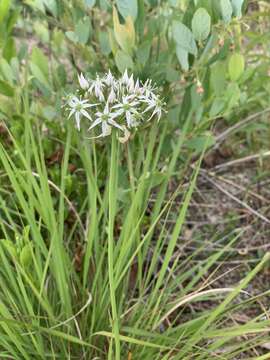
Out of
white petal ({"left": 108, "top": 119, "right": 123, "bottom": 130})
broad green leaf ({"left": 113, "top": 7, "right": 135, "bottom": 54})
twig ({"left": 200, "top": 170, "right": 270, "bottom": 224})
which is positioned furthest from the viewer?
twig ({"left": 200, "top": 170, "right": 270, "bottom": 224})

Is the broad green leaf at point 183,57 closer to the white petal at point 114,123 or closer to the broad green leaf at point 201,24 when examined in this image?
the broad green leaf at point 201,24

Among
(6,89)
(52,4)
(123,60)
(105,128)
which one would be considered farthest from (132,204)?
(52,4)

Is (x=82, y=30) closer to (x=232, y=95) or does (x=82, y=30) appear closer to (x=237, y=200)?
(x=232, y=95)

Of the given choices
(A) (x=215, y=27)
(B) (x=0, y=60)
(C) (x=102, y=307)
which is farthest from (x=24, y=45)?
(C) (x=102, y=307)

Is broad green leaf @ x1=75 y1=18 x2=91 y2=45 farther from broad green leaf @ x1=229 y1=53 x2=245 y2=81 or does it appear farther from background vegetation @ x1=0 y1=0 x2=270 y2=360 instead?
broad green leaf @ x1=229 y1=53 x2=245 y2=81

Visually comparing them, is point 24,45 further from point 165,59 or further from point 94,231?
point 94,231

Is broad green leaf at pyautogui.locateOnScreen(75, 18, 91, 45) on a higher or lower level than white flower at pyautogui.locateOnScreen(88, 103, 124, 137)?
higher

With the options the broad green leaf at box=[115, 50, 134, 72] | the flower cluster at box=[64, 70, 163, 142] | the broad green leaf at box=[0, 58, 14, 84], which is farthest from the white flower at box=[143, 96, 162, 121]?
the broad green leaf at box=[0, 58, 14, 84]
